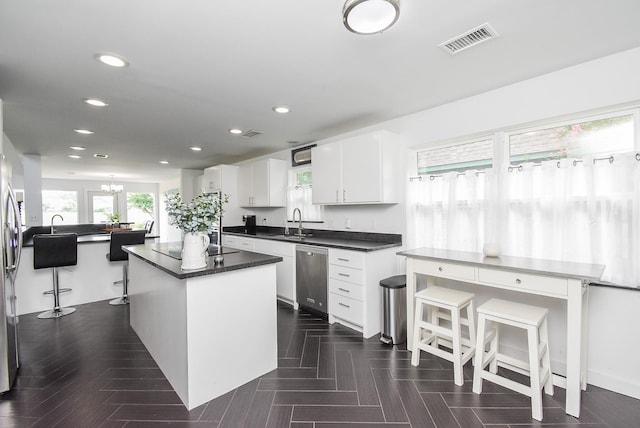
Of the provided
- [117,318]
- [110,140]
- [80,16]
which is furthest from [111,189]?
[80,16]

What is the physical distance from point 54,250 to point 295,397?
341 centimetres

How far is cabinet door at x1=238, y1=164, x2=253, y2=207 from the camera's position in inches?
207

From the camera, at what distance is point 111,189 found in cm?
924

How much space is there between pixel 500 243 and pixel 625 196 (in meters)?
0.85

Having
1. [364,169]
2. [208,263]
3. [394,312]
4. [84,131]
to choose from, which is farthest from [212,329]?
[84,131]

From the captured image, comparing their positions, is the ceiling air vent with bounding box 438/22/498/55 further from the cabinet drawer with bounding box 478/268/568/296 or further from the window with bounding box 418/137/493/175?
the cabinet drawer with bounding box 478/268/568/296

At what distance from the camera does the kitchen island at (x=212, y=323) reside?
1877 millimetres

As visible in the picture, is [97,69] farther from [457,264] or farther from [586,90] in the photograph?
[586,90]

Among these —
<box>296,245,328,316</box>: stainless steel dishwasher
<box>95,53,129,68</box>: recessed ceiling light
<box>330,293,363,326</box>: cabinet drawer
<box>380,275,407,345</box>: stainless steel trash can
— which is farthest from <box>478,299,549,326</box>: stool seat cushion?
<box>95,53,129,68</box>: recessed ceiling light

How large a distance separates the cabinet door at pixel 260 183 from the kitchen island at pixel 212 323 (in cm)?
248

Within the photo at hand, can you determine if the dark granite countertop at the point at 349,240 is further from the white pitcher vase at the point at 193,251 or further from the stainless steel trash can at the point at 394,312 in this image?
the white pitcher vase at the point at 193,251

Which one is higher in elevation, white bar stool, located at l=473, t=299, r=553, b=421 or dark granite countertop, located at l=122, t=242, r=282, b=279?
dark granite countertop, located at l=122, t=242, r=282, b=279

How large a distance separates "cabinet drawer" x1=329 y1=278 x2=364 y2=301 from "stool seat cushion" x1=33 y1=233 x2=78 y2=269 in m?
3.21

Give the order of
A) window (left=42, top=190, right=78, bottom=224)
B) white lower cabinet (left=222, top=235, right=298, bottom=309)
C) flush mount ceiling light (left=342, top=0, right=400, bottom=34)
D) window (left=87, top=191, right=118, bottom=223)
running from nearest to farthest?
flush mount ceiling light (left=342, top=0, right=400, bottom=34), white lower cabinet (left=222, top=235, right=298, bottom=309), window (left=42, top=190, right=78, bottom=224), window (left=87, top=191, right=118, bottom=223)
